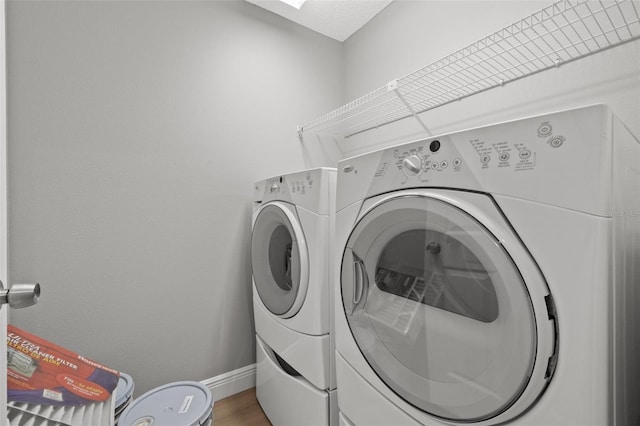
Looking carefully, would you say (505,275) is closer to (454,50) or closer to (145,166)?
(454,50)

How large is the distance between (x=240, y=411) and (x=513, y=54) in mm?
2189

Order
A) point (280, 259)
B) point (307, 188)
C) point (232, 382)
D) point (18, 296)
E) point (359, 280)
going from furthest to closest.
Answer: point (232, 382), point (280, 259), point (307, 188), point (359, 280), point (18, 296)

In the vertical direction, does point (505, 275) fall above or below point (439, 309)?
above

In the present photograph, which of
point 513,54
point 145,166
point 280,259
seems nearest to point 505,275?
point 280,259

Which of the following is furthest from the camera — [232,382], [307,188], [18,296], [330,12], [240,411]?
[330,12]

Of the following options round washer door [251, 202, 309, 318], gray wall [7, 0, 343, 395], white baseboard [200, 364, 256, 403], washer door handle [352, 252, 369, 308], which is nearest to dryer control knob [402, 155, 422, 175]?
washer door handle [352, 252, 369, 308]

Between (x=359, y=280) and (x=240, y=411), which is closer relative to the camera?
(x=359, y=280)

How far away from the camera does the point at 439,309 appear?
0.72 meters

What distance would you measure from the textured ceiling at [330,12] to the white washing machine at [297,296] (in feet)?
3.83

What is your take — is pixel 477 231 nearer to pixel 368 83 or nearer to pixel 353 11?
pixel 368 83

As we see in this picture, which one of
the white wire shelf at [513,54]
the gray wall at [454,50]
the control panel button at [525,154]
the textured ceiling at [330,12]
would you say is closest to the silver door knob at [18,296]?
the control panel button at [525,154]

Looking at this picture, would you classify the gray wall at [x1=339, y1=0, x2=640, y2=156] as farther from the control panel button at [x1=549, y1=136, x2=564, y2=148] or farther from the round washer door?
the round washer door

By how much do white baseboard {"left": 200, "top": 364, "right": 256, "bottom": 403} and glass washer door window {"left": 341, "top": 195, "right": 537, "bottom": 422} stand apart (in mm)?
1128

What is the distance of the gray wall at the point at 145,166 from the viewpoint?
1.20 metres
